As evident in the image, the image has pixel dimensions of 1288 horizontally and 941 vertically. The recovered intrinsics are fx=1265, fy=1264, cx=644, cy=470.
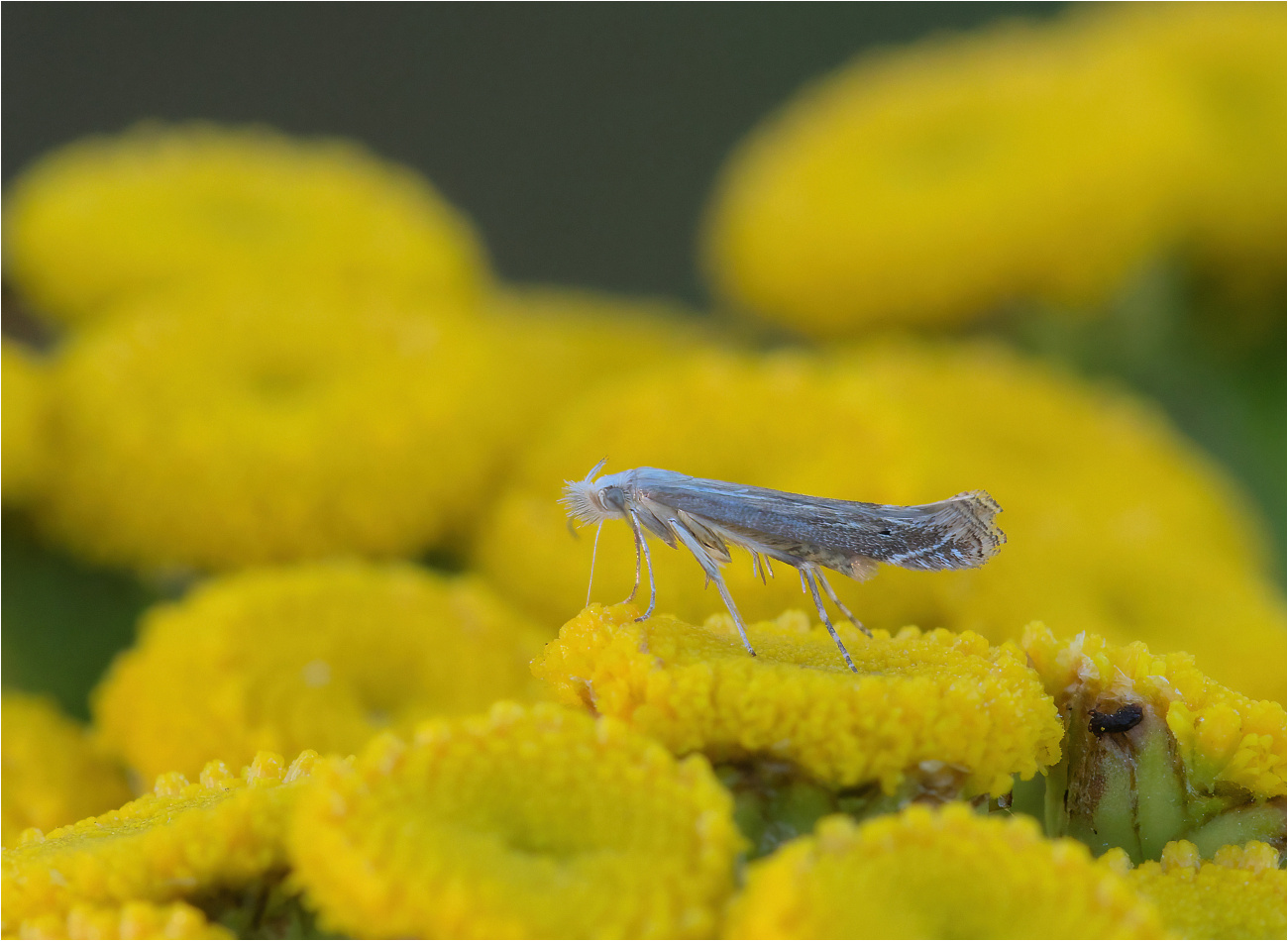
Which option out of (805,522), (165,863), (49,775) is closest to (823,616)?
(805,522)

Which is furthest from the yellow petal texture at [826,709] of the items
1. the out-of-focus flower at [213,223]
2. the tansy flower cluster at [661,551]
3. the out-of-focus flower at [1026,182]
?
the out-of-focus flower at [1026,182]

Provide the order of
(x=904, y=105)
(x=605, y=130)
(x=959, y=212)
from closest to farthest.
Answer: (x=959, y=212) < (x=904, y=105) < (x=605, y=130)

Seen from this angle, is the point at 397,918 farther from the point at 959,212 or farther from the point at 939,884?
the point at 959,212

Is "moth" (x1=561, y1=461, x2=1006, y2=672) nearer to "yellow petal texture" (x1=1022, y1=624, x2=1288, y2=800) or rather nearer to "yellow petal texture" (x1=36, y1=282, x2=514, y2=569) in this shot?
"yellow petal texture" (x1=1022, y1=624, x2=1288, y2=800)

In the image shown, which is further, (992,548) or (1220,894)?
(992,548)

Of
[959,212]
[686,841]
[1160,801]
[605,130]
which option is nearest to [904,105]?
[959,212]

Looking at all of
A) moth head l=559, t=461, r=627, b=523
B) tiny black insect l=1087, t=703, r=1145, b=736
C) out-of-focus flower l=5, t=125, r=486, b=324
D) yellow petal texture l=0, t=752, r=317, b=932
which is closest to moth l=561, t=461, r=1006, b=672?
moth head l=559, t=461, r=627, b=523
